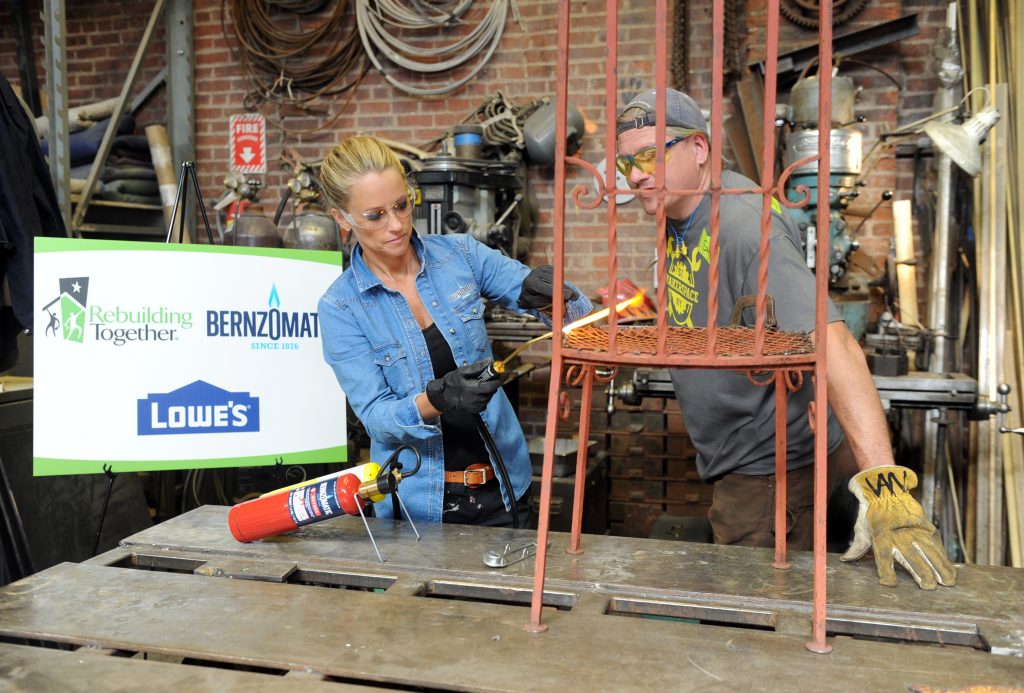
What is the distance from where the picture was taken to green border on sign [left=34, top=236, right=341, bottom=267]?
104 inches

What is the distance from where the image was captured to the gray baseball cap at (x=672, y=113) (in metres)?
1.93

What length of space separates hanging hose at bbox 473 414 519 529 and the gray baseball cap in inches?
29.8

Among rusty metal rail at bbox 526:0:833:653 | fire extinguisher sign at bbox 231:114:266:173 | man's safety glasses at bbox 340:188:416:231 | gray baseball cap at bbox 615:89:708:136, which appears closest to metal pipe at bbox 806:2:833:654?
rusty metal rail at bbox 526:0:833:653

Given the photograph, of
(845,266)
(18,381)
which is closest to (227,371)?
(18,381)

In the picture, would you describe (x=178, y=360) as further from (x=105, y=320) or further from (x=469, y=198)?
(x=469, y=198)

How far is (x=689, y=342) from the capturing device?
148 centimetres

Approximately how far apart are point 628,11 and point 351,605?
12.5ft

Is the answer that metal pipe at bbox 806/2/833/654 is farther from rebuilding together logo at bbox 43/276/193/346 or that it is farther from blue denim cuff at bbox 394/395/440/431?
rebuilding together logo at bbox 43/276/193/346

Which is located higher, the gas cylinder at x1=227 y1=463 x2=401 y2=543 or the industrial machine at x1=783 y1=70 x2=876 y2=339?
the industrial machine at x1=783 y1=70 x2=876 y2=339

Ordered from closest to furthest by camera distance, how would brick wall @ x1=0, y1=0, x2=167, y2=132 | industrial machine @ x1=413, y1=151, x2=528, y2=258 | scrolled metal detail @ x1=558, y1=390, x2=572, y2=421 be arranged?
1. scrolled metal detail @ x1=558, y1=390, x2=572, y2=421
2. industrial machine @ x1=413, y1=151, x2=528, y2=258
3. brick wall @ x1=0, y1=0, x2=167, y2=132

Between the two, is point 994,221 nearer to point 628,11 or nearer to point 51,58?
point 628,11

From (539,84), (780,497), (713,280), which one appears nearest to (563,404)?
(713,280)

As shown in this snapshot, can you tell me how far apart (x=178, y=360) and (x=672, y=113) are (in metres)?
1.70

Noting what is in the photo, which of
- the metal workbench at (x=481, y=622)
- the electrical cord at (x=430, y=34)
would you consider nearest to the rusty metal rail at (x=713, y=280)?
the metal workbench at (x=481, y=622)
